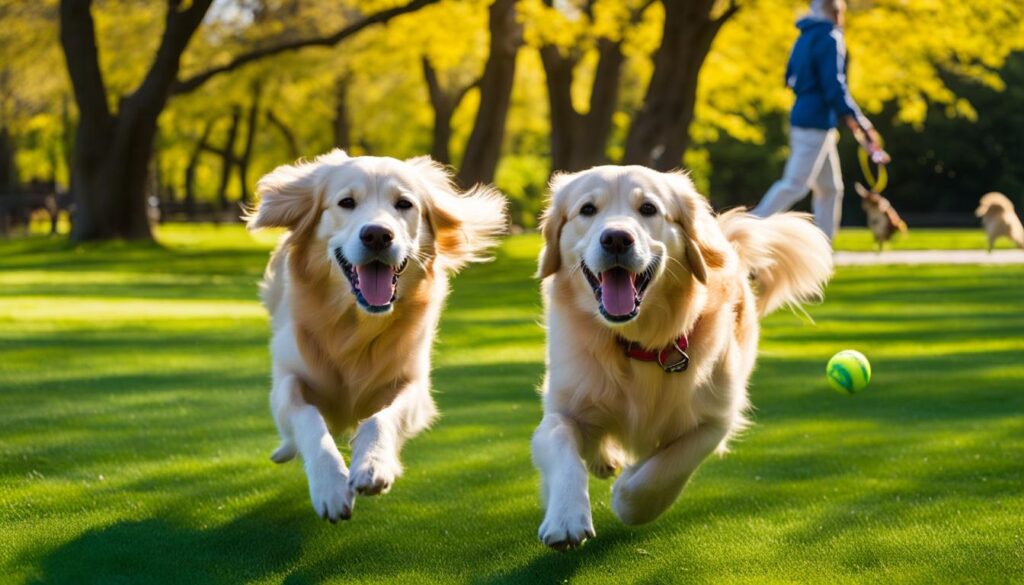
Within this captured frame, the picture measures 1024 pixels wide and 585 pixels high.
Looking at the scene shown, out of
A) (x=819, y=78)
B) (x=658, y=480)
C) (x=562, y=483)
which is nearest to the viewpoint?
(x=562, y=483)

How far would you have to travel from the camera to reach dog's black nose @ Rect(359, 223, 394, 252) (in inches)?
210

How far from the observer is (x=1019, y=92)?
47.7 m

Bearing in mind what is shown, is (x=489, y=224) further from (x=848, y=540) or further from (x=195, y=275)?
(x=195, y=275)

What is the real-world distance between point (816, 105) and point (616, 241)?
8750mm

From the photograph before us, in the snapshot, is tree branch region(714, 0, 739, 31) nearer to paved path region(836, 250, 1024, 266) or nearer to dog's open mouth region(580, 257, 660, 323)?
paved path region(836, 250, 1024, 266)

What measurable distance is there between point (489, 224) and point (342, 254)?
101 cm

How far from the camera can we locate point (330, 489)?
4.61 m

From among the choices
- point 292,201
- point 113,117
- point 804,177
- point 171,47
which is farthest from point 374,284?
point 113,117

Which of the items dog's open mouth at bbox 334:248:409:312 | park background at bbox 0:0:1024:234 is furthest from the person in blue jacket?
dog's open mouth at bbox 334:248:409:312

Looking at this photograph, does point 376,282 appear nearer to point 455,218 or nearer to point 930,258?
point 455,218

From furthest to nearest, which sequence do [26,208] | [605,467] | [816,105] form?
[26,208], [816,105], [605,467]

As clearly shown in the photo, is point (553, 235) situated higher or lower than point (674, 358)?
higher

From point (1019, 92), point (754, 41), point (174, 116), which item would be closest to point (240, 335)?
point (754, 41)

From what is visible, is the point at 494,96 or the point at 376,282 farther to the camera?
the point at 494,96
